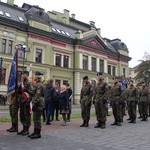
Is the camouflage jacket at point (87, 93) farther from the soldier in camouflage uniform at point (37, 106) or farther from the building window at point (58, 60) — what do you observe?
the building window at point (58, 60)

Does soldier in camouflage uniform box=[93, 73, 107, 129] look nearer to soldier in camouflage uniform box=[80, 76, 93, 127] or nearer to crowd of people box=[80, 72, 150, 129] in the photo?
crowd of people box=[80, 72, 150, 129]

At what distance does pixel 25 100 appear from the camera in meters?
8.84

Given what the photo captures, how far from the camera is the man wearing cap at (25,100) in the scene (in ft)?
28.5

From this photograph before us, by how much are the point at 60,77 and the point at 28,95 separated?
3529 cm

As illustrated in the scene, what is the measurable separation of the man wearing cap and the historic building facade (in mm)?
24422

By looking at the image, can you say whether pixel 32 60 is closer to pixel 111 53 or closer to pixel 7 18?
pixel 7 18

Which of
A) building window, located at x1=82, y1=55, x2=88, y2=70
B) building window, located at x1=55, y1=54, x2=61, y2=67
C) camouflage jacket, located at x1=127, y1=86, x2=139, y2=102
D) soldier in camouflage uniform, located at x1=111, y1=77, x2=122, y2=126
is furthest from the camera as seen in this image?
building window, located at x1=82, y1=55, x2=88, y2=70

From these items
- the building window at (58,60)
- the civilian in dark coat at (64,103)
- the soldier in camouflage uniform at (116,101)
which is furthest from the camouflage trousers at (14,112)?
the building window at (58,60)

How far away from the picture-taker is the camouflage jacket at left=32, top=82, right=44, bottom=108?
8.49m

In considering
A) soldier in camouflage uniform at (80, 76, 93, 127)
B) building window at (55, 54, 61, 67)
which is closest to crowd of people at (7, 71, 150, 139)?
soldier in camouflage uniform at (80, 76, 93, 127)

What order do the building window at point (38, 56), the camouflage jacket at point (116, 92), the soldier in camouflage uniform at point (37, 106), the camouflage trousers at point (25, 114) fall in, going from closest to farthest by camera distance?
1. the soldier in camouflage uniform at point (37, 106)
2. the camouflage trousers at point (25, 114)
3. the camouflage jacket at point (116, 92)
4. the building window at point (38, 56)

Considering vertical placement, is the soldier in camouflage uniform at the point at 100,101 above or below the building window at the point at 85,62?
below

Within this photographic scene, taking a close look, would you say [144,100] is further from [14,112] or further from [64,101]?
[14,112]

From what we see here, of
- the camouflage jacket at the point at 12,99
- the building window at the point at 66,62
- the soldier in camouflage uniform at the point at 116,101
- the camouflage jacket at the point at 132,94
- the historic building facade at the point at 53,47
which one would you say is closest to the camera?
the camouflage jacket at the point at 12,99
